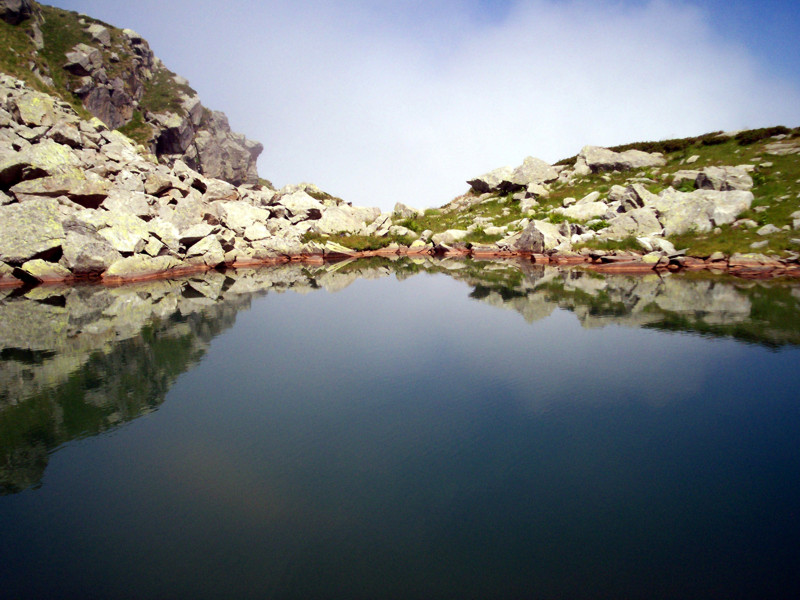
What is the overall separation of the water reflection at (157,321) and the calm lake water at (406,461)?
140 millimetres

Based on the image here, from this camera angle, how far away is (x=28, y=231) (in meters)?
33.4

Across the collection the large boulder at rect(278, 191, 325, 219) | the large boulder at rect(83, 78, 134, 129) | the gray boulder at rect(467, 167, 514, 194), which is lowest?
the large boulder at rect(278, 191, 325, 219)

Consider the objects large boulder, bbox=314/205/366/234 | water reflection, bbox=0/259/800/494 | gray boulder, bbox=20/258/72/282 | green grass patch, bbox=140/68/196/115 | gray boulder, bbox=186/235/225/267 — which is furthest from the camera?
green grass patch, bbox=140/68/196/115

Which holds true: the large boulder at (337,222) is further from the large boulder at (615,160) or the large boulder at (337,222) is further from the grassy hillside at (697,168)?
the large boulder at (615,160)

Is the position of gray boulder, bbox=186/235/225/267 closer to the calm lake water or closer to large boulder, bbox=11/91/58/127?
the calm lake water

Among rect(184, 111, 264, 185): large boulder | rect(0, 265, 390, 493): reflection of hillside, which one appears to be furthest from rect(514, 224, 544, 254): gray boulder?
rect(184, 111, 264, 185): large boulder

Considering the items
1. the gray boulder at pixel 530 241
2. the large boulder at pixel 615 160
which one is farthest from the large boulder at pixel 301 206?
the large boulder at pixel 615 160

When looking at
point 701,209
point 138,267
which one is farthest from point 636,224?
point 138,267

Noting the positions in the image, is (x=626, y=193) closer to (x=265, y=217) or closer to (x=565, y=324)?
(x=565, y=324)

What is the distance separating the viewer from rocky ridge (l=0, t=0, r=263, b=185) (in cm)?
8600

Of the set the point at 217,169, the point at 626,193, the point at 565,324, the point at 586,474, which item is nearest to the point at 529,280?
the point at 565,324

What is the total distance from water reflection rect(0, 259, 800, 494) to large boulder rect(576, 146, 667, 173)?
2847 centimetres

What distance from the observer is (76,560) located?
7.28m

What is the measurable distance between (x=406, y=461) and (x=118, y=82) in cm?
12507
